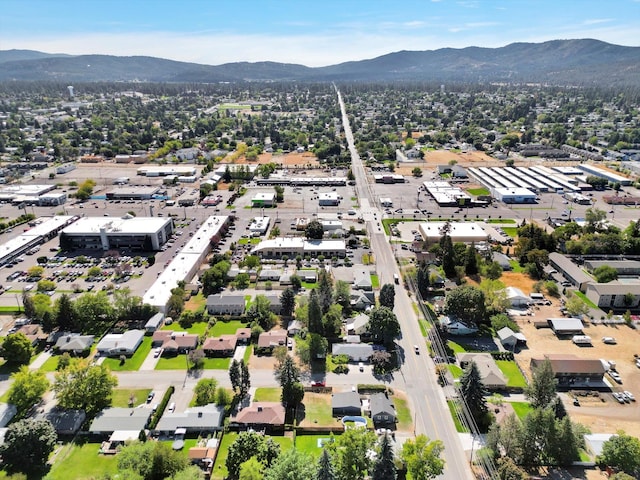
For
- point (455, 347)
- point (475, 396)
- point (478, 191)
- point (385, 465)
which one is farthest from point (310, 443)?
point (478, 191)

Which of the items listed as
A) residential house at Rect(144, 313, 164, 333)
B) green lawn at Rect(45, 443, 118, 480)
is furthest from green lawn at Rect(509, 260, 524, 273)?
green lawn at Rect(45, 443, 118, 480)

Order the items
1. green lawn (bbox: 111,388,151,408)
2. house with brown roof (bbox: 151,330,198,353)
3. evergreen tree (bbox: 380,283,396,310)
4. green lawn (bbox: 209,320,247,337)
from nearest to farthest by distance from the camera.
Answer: green lawn (bbox: 111,388,151,408)
house with brown roof (bbox: 151,330,198,353)
green lawn (bbox: 209,320,247,337)
evergreen tree (bbox: 380,283,396,310)

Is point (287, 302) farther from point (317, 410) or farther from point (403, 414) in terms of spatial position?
point (403, 414)

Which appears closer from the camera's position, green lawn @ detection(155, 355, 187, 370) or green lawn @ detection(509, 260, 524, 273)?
green lawn @ detection(155, 355, 187, 370)

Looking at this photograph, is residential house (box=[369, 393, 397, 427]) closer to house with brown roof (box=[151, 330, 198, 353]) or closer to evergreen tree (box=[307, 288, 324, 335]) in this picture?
evergreen tree (box=[307, 288, 324, 335])

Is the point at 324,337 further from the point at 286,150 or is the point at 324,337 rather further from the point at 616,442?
the point at 286,150

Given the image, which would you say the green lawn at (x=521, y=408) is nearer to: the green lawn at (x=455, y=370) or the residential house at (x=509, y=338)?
the green lawn at (x=455, y=370)
